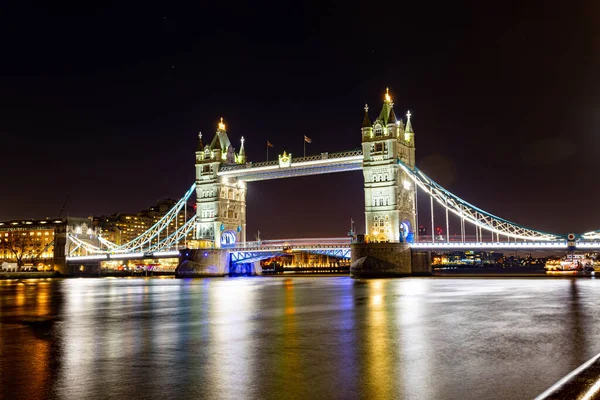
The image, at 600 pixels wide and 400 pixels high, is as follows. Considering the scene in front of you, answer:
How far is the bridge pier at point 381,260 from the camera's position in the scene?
6288 cm

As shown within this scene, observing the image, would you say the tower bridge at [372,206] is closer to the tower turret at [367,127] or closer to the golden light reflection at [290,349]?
the tower turret at [367,127]

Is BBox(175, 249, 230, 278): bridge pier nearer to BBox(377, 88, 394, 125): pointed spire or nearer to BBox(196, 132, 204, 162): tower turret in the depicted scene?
BBox(196, 132, 204, 162): tower turret

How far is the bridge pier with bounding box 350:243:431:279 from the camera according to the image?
6288 centimetres

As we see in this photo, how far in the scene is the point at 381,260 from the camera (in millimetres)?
63469

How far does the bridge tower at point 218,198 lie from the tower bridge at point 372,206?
14cm

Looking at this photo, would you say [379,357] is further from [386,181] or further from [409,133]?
[409,133]

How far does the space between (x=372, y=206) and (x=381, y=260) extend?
7.71 m

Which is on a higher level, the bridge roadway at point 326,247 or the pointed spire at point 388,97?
the pointed spire at point 388,97

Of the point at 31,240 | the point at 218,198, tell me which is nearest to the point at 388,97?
the point at 218,198

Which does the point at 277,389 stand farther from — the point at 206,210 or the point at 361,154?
the point at 206,210

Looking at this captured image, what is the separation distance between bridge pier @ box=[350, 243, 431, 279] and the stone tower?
237 cm

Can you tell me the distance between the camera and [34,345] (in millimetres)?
15195

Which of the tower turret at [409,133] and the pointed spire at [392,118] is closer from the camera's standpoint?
the pointed spire at [392,118]

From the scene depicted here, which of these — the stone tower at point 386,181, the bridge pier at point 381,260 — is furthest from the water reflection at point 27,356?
the stone tower at point 386,181
